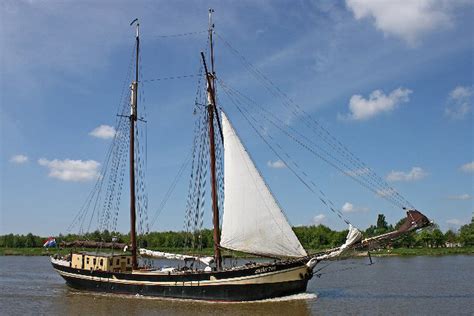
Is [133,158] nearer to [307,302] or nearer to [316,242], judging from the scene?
[307,302]

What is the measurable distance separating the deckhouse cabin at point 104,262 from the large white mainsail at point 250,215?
11643 millimetres

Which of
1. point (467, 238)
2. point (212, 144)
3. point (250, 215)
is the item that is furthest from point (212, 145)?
point (467, 238)

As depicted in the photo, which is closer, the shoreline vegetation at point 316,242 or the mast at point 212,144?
the mast at point 212,144

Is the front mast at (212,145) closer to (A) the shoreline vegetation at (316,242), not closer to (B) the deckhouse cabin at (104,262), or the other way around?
(B) the deckhouse cabin at (104,262)

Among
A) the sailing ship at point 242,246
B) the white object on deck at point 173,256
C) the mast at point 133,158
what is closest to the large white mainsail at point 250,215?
the sailing ship at point 242,246

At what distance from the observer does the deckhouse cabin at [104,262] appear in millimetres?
43219

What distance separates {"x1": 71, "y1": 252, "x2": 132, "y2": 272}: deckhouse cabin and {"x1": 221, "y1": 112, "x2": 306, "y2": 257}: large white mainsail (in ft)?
38.2

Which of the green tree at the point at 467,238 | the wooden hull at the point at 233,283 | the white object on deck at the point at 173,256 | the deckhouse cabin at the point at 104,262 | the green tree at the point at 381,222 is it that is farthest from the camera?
the green tree at the point at 381,222

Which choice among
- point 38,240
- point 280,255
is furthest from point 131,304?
point 38,240

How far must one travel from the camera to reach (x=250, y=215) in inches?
1439

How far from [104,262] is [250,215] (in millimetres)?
14937

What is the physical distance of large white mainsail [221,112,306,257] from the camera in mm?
35844

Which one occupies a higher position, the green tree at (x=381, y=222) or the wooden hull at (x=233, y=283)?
the green tree at (x=381, y=222)

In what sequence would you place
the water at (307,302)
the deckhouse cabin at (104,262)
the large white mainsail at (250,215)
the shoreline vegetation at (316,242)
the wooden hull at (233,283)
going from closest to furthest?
the water at (307,302)
the wooden hull at (233,283)
the large white mainsail at (250,215)
the deckhouse cabin at (104,262)
the shoreline vegetation at (316,242)
